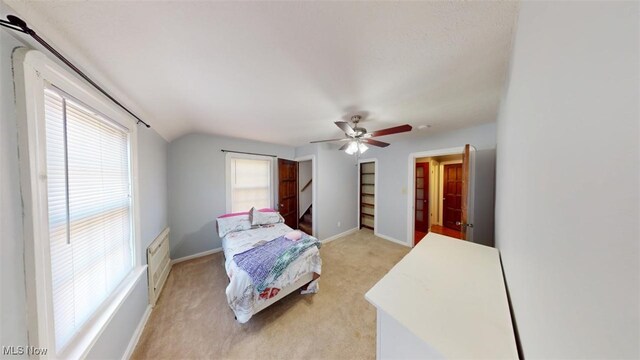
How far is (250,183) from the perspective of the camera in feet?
11.6

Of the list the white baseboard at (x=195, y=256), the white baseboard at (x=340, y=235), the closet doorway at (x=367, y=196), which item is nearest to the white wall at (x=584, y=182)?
the white baseboard at (x=340, y=235)

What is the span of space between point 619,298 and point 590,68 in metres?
0.41

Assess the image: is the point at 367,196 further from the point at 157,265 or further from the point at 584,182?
the point at 584,182

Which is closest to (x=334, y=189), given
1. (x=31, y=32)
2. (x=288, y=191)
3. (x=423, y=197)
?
(x=288, y=191)

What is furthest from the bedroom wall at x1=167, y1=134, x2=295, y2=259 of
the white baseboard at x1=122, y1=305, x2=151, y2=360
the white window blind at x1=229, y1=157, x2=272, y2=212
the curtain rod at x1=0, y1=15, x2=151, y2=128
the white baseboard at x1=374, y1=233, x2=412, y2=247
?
the white baseboard at x1=374, y1=233, x2=412, y2=247

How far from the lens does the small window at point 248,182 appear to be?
331cm

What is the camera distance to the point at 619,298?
0.26 meters

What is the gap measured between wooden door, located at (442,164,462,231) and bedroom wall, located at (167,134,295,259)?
5.13 meters

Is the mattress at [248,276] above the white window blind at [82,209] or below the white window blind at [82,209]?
below

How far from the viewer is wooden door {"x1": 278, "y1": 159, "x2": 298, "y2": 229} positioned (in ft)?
12.1

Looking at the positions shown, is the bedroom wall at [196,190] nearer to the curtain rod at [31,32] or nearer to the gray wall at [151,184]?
the gray wall at [151,184]

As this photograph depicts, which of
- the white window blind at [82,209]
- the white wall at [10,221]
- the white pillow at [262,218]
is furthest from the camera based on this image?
the white pillow at [262,218]

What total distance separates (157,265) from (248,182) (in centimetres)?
178

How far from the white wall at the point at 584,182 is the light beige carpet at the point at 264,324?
55.5 inches
